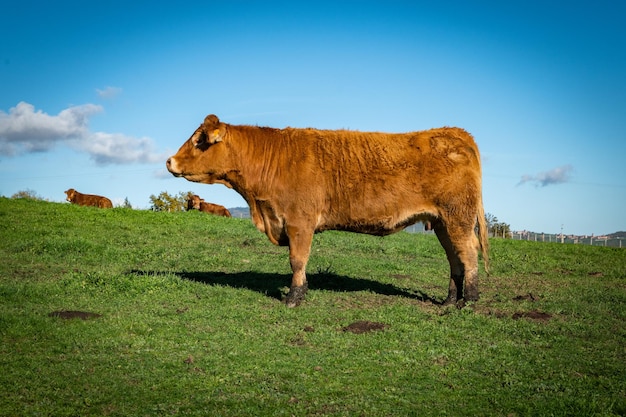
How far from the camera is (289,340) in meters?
8.48

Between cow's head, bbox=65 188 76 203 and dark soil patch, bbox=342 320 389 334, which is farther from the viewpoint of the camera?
cow's head, bbox=65 188 76 203

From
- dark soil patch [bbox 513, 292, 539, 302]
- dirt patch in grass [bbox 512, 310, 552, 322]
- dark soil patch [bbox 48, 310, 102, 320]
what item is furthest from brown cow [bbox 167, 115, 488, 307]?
dark soil patch [bbox 48, 310, 102, 320]

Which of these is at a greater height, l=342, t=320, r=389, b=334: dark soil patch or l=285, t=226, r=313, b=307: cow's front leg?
l=285, t=226, r=313, b=307: cow's front leg

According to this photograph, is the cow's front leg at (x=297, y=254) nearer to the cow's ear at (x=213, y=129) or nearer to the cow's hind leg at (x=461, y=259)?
the cow's ear at (x=213, y=129)

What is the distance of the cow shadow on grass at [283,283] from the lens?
480 inches

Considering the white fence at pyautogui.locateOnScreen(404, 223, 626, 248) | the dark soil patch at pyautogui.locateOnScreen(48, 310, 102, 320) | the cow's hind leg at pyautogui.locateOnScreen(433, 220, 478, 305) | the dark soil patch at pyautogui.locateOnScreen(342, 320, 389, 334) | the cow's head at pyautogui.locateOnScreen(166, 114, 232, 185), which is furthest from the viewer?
the white fence at pyautogui.locateOnScreen(404, 223, 626, 248)

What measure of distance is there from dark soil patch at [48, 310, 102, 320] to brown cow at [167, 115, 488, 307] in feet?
9.89

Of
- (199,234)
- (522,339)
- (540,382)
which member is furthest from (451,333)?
(199,234)

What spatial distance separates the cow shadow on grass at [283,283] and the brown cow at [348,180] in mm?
1335

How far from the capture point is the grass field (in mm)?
A: 6234

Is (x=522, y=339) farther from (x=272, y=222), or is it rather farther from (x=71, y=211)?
(x=71, y=211)

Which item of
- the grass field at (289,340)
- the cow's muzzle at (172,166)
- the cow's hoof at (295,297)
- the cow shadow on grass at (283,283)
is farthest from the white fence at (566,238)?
the cow's muzzle at (172,166)

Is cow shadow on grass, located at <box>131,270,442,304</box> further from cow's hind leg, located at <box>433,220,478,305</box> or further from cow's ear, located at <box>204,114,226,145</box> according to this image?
cow's ear, located at <box>204,114,226,145</box>

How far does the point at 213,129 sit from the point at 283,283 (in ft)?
12.3
